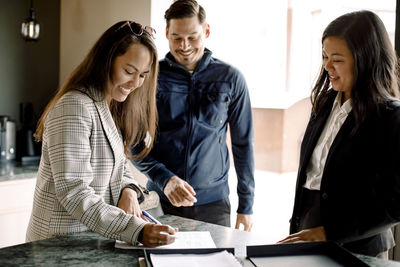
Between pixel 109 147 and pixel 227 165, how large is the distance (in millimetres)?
910

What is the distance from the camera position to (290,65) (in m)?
2.63

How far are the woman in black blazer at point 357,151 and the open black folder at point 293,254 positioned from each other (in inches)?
5.5

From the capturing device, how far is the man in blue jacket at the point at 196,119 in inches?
83.8

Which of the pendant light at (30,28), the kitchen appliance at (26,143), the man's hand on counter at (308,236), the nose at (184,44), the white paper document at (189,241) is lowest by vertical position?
the kitchen appliance at (26,143)

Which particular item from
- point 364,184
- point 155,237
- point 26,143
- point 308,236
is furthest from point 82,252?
point 26,143

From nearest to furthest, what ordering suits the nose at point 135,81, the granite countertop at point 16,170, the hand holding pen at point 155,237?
the hand holding pen at point 155,237
the nose at point 135,81
the granite countertop at point 16,170

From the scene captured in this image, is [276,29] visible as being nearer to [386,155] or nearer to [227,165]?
[227,165]

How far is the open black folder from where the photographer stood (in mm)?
1251

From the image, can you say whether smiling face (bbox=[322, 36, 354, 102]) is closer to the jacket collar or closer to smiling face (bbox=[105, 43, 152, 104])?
smiling face (bbox=[105, 43, 152, 104])

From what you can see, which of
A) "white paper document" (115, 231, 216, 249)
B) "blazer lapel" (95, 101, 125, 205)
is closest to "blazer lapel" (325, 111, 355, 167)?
"white paper document" (115, 231, 216, 249)

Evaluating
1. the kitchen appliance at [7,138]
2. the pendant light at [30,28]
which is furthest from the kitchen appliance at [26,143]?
the pendant light at [30,28]

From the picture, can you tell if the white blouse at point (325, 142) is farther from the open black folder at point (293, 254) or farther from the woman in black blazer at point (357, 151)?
the open black folder at point (293, 254)

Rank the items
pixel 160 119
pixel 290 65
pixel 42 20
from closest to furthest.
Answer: pixel 160 119 → pixel 290 65 → pixel 42 20

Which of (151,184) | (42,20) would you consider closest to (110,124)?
(151,184)
